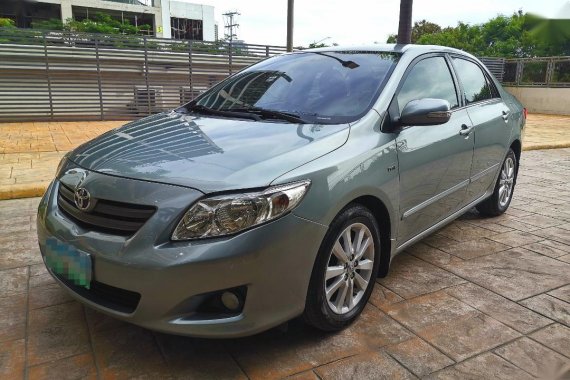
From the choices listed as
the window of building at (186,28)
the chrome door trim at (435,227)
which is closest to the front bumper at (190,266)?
the chrome door trim at (435,227)

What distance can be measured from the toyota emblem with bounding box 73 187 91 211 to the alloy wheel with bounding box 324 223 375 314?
1.20 m

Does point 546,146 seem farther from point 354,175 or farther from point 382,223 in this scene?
point 354,175

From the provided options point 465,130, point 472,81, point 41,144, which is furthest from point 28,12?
point 465,130

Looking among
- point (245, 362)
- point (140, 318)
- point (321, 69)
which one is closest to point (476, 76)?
point (321, 69)

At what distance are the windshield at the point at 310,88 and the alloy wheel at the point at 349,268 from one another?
670mm

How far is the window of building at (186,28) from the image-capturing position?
5788cm

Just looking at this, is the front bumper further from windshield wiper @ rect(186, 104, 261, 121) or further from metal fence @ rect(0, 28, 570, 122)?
metal fence @ rect(0, 28, 570, 122)

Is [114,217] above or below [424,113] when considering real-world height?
below

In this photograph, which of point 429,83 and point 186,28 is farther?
point 186,28

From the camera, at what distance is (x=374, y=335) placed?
2580 millimetres

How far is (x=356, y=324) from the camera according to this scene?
8.82ft

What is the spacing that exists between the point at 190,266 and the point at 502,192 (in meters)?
3.78

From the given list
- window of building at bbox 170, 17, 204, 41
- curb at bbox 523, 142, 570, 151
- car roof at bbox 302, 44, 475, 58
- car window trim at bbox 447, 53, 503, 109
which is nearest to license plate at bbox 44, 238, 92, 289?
car roof at bbox 302, 44, 475, 58

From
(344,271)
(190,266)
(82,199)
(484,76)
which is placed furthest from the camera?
(484,76)
